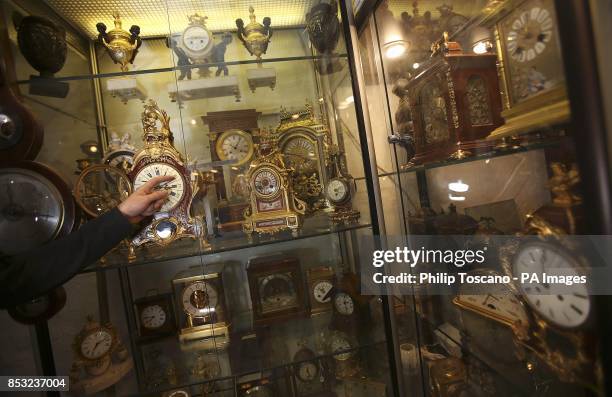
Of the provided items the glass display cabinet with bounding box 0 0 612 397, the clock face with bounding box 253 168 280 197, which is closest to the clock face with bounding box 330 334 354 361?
the glass display cabinet with bounding box 0 0 612 397

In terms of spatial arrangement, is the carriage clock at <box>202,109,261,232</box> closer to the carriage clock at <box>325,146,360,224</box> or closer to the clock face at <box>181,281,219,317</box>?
the clock face at <box>181,281,219,317</box>

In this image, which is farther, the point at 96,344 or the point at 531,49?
the point at 96,344

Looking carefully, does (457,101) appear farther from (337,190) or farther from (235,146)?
(235,146)

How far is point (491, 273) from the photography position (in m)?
0.77

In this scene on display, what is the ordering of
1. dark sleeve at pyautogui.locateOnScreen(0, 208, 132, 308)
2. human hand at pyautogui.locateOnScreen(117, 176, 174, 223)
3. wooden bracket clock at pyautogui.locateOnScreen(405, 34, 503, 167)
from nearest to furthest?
1. wooden bracket clock at pyautogui.locateOnScreen(405, 34, 503, 167)
2. dark sleeve at pyautogui.locateOnScreen(0, 208, 132, 308)
3. human hand at pyautogui.locateOnScreen(117, 176, 174, 223)

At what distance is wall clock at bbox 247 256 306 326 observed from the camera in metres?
1.33

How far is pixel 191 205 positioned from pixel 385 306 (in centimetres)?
95

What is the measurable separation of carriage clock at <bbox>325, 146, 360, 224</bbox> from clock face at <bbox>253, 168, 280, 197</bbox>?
0.84 feet

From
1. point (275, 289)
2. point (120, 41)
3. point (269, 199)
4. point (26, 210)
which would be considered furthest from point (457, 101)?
point (26, 210)

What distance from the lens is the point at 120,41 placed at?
4.30 feet

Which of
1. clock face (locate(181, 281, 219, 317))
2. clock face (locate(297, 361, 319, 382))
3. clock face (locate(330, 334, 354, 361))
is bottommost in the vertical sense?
clock face (locate(297, 361, 319, 382))

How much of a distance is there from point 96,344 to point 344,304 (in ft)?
3.68

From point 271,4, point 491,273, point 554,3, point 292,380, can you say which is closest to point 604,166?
point 554,3

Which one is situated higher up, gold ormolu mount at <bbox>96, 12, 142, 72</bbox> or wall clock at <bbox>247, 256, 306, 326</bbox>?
gold ormolu mount at <bbox>96, 12, 142, 72</bbox>
